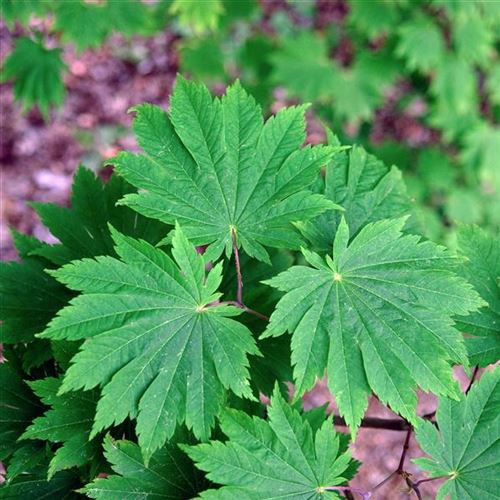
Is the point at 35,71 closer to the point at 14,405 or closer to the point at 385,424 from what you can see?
the point at 14,405

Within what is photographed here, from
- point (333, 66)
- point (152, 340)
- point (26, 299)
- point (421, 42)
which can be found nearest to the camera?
point (152, 340)

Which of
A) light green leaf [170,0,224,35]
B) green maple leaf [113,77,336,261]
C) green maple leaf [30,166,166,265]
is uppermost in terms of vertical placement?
light green leaf [170,0,224,35]

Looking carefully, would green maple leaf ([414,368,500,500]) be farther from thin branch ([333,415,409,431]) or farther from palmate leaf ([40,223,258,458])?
palmate leaf ([40,223,258,458])

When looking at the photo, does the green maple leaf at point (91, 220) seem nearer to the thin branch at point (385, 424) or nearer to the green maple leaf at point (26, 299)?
the green maple leaf at point (26, 299)

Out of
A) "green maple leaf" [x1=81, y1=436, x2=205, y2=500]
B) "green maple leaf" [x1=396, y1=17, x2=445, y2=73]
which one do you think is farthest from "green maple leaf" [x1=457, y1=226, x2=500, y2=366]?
"green maple leaf" [x1=396, y1=17, x2=445, y2=73]

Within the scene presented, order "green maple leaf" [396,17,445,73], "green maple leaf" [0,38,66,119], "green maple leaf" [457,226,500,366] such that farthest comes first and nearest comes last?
"green maple leaf" [396,17,445,73]
"green maple leaf" [0,38,66,119]
"green maple leaf" [457,226,500,366]

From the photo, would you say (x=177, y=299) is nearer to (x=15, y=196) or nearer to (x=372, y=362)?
(x=372, y=362)

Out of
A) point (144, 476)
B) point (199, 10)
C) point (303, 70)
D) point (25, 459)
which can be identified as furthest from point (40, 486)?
point (303, 70)
